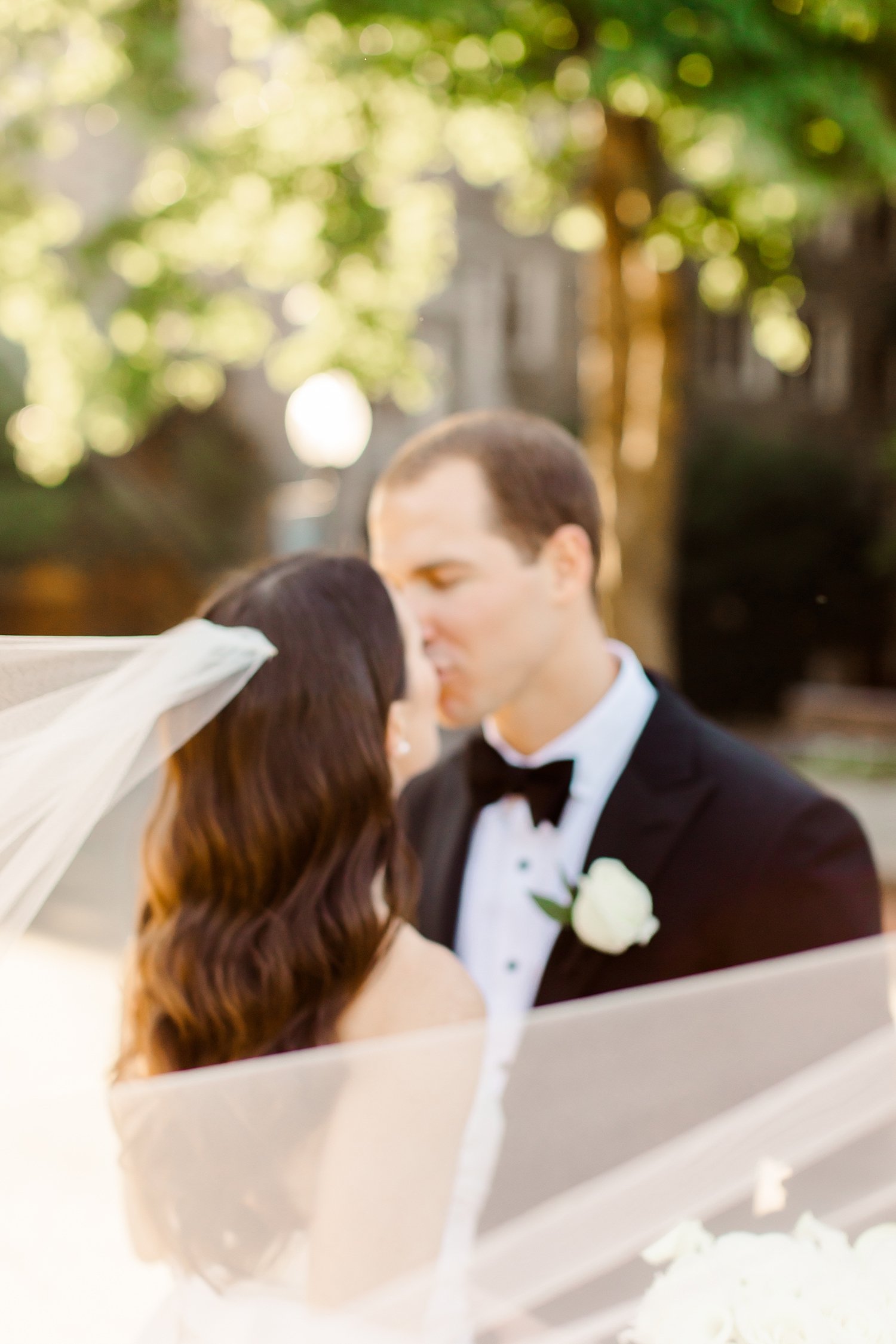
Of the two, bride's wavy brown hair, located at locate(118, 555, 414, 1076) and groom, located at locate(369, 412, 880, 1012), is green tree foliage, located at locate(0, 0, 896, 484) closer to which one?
groom, located at locate(369, 412, 880, 1012)

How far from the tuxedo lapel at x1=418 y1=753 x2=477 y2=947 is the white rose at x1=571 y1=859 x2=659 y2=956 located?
472mm

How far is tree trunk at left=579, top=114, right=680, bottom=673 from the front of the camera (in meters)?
8.13

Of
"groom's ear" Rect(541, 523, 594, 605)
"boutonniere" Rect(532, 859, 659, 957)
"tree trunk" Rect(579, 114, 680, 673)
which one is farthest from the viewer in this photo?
"tree trunk" Rect(579, 114, 680, 673)

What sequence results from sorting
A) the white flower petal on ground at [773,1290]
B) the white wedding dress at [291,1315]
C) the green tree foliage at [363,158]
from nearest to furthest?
1. the white flower petal on ground at [773,1290]
2. the white wedding dress at [291,1315]
3. the green tree foliage at [363,158]

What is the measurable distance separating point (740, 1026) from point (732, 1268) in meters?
0.54

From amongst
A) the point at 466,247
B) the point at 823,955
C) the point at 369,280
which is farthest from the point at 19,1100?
the point at 466,247

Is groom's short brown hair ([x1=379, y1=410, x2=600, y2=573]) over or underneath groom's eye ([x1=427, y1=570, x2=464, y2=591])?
over

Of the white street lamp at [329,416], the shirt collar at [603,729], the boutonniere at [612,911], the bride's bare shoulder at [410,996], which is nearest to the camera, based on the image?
the bride's bare shoulder at [410,996]

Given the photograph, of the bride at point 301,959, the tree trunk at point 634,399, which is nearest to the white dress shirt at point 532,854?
the bride at point 301,959

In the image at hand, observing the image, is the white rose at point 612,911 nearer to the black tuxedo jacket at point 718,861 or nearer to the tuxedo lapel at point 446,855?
the black tuxedo jacket at point 718,861

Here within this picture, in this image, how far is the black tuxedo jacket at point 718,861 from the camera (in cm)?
217

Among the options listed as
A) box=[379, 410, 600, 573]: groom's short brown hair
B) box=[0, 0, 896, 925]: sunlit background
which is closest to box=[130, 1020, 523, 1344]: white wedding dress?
box=[379, 410, 600, 573]: groom's short brown hair

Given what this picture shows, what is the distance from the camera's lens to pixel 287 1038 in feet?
5.72

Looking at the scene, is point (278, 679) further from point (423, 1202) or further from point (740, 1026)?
point (740, 1026)
